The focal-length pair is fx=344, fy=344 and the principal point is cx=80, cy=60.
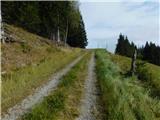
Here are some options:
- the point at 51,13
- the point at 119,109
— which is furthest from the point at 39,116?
the point at 51,13

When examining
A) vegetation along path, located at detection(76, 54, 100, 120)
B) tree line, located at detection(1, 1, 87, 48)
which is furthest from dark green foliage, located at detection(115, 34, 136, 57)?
vegetation along path, located at detection(76, 54, 100, 120)

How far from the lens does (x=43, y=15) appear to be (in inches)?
2451

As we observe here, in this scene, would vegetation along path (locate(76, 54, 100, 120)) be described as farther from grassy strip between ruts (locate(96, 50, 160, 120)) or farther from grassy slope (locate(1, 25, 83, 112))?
grassy slope (locate(1, 25, 83, 112))

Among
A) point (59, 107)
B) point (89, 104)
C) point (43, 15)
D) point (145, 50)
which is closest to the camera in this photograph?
point (59, 107)

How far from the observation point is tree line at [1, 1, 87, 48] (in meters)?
55.2

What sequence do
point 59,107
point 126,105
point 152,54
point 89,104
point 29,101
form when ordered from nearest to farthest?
point 59,107
point 126,105
point 89,104
point 29,101
point 152,54

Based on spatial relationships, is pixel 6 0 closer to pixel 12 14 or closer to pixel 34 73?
pixel 12 14

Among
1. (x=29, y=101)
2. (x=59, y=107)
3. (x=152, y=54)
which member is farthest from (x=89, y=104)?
(x=152, y=54)

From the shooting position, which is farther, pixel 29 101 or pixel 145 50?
pixel 145 50

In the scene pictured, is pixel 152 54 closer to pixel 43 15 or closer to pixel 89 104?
pixel 43 15

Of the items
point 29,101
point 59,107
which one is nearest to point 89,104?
point 59,107

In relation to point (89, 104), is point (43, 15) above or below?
above

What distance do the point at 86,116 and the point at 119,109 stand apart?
121 cm

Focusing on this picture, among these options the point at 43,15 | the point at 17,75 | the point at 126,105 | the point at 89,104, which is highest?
the point at 43,15
